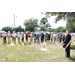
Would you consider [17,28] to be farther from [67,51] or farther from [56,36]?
[67,51]

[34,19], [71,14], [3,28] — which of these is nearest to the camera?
[71,14]

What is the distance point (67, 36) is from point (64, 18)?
6526 mm

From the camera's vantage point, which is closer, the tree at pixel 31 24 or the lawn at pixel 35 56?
the lawn at pixel 35 56

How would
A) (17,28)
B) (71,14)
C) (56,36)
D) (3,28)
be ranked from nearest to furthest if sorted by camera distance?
(71,14) → (56,36) → (3,28) → (17,28)

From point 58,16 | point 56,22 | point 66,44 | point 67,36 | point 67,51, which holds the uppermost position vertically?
point 58,16

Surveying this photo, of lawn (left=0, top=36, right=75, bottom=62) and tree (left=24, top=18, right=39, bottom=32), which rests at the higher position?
tree (left=24, top=18, right=39, bottom=32)

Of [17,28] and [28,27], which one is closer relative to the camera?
[17,28]

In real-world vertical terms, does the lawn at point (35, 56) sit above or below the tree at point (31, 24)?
below

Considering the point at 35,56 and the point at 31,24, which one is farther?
the point at 31,24

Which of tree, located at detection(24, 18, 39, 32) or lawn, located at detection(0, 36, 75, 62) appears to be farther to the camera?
tree, located at detection(24, 18, 39, 32)

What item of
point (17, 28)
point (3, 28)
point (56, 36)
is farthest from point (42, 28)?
point (56, 36)

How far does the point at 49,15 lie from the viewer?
1127 centimetres

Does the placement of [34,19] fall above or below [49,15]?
above

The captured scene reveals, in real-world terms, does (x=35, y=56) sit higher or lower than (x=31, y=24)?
lower
